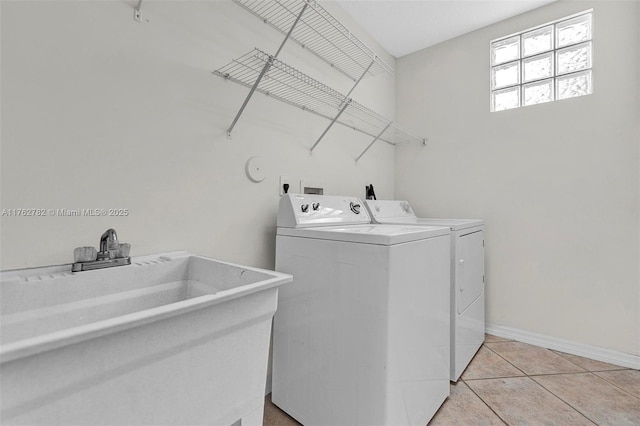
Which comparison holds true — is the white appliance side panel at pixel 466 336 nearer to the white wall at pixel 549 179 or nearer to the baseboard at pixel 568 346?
the baseboard at pixel 568 346

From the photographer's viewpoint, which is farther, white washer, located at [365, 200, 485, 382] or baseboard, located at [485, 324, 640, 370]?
baseboard, located at [485, 324, 640, 370]

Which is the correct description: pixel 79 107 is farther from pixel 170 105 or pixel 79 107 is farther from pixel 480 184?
pixel 480 184

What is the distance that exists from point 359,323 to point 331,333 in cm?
17

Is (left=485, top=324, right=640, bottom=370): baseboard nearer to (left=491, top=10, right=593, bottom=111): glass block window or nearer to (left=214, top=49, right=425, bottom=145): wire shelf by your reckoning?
(left=491, top=10, right=593, bottom=111): glass block window

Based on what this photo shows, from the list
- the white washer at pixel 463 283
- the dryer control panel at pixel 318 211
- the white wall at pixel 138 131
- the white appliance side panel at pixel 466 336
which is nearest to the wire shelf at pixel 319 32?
the white wall at pixel 138 131

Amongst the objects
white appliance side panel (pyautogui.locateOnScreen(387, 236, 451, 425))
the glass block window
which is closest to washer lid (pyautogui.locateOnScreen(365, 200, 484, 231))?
white appliance side panel (pyautogui.locateOnScreen(387, 236, 451, 425))

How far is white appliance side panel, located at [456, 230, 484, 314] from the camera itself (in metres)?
1.78

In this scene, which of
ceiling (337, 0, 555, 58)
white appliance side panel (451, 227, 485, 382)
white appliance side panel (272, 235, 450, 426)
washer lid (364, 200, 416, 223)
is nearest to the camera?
white appliance side panel (272, 235, 450, 426)

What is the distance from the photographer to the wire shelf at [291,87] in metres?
1.42

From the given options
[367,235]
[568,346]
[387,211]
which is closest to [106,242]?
[367,235]

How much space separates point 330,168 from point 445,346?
1370 mm

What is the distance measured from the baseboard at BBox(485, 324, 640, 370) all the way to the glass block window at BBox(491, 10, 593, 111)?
188cm

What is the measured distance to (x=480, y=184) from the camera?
2.52 m

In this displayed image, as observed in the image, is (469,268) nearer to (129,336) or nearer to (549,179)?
(549,179)
